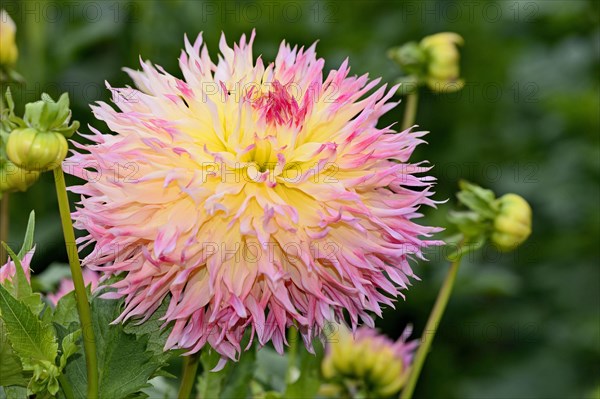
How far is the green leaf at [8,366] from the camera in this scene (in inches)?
26.1

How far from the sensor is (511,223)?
1.02m

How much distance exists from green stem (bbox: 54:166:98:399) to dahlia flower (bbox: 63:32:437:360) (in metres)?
0.02

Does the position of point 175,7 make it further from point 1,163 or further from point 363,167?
point 363,167

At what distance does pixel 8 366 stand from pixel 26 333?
0.10ft

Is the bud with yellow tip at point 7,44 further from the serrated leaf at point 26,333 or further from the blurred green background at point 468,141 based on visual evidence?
the blurred green background at point 468,141

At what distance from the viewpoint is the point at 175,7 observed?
2455 millimetres

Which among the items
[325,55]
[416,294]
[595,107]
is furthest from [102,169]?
[595,107]

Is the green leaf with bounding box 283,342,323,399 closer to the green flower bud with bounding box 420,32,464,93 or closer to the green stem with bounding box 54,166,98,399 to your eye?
the green stem with bounding box 54,166,98,399

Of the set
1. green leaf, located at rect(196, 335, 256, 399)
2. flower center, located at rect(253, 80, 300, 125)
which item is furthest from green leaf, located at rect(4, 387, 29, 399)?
flower center, located at rect(253, 80, 300, 125)

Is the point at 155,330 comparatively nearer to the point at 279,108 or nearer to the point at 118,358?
the point at 118,358

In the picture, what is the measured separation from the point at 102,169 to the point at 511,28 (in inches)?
96.8

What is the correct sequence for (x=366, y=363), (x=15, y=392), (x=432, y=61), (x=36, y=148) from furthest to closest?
(x=432, y=61), (x=366, y=363), (x=15, y=392), (x=36, y=148)

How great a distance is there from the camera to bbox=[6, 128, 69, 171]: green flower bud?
2.16ft

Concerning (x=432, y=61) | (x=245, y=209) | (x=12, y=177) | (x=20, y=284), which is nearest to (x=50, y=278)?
(x=12, y=177)
